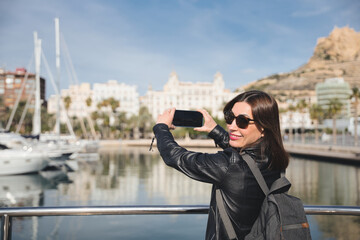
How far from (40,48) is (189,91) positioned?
100059 mm

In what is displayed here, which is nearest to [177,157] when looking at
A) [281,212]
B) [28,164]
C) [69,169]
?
[281,212]

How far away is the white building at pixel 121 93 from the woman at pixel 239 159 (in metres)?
128

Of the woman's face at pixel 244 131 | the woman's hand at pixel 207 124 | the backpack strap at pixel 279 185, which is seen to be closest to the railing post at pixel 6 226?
the woman's hand at pixel 207 124

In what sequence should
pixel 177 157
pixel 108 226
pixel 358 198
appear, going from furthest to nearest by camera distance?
pixel 358 198 < pixel 108 226 < pixel 177 157

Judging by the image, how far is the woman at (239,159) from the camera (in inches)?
56.6

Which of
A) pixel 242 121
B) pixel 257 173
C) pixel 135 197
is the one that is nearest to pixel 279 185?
pixel 257 173

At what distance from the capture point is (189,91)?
131125 mm

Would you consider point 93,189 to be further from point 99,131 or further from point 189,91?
point 189,91

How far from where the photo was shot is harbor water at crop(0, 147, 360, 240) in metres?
11.7

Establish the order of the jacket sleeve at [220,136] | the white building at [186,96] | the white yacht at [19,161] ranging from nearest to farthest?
the jacket sleeve at [220,136] → the white yacht at [19,161] → the white building at [186,96]

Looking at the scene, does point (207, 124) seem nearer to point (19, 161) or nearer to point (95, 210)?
point (95, 210)

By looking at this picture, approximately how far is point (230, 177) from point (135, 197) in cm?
1748

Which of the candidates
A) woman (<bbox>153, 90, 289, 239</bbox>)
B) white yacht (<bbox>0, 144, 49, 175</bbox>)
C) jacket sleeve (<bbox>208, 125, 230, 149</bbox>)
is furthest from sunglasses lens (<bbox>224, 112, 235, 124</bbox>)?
white yacht (<bbox>0, 144, 49, 175</bbox>)

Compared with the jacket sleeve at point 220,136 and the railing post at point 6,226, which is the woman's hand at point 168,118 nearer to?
the jacket sleeve at point 220,136
